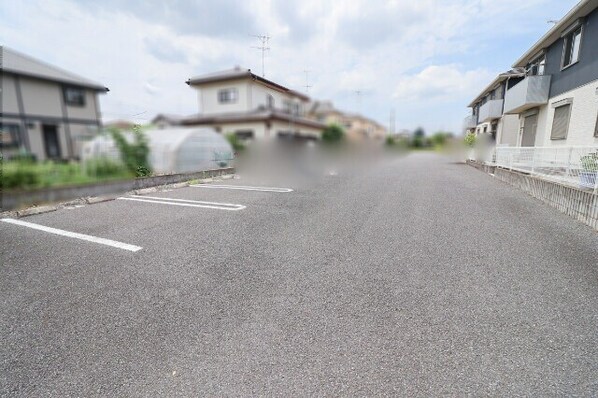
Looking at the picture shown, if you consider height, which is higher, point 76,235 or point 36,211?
point 36,211

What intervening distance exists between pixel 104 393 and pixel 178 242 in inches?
90.4

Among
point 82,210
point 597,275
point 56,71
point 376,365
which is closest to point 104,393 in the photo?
point 376,365

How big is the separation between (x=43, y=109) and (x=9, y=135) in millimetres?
167

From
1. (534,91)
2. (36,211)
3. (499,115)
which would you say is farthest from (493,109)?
(36,211)

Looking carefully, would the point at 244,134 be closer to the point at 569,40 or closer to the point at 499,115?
the point at 569,40

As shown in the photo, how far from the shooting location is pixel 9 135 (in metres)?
1.03

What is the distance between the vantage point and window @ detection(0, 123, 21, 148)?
1.02m

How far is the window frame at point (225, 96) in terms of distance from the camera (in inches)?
95.8

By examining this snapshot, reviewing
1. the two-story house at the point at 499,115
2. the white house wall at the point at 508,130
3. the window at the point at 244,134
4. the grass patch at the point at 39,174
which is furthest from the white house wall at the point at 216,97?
the two-story house at the point at 499,115

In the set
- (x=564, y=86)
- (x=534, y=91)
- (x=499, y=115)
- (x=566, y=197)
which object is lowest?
(x=566, y=197)

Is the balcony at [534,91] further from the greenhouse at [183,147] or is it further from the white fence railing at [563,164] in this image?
the greenhouse at [183,147]

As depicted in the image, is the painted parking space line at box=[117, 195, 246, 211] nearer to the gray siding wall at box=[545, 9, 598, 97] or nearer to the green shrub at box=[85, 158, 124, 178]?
the green shrub at box=[85, 158, 124, 178]

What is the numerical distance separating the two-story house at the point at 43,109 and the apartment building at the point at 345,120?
1.63 metres

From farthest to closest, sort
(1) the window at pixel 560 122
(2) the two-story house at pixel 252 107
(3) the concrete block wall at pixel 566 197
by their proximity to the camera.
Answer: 1. (1) the window at pixel 560 122
2. (3) the concrete block wall at pixel 566 197
3. (2) the two-story house at pixel 252 107
